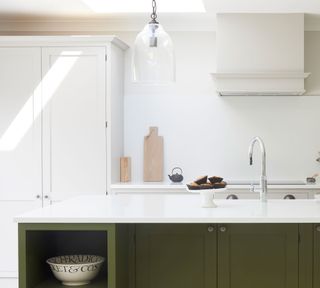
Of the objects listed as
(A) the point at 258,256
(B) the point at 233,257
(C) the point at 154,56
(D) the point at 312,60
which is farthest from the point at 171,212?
(D) the point at 312,60

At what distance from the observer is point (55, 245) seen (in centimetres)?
330

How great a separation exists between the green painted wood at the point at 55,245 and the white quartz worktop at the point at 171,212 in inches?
1.7

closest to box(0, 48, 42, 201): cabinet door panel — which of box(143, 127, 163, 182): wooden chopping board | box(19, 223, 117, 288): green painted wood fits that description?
box(143, 127, 163, 182): wooden chopping board

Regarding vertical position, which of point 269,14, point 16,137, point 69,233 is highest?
point 269,14

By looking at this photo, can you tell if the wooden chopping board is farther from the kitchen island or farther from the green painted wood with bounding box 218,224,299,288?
the green painted wood with bounding box 218,224,299,288

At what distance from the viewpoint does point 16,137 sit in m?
5.16

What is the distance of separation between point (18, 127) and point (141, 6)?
1.49m

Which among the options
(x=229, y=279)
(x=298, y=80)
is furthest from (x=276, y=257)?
(x=298, y=80)

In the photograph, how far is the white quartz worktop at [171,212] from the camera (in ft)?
9.38

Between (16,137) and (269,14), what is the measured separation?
8.03 feet

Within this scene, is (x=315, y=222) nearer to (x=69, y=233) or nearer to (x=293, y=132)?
(x=69, y=233)

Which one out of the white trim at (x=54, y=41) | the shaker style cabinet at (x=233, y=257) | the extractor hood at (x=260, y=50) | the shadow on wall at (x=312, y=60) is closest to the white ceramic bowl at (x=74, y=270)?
the shaker style cabinet at (x=233, y=257)

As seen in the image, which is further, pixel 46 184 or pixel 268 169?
pixel 268 169

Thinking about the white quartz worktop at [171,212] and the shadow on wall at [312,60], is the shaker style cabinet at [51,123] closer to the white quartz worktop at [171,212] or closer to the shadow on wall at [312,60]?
the white quartz worktop at [171,212]
